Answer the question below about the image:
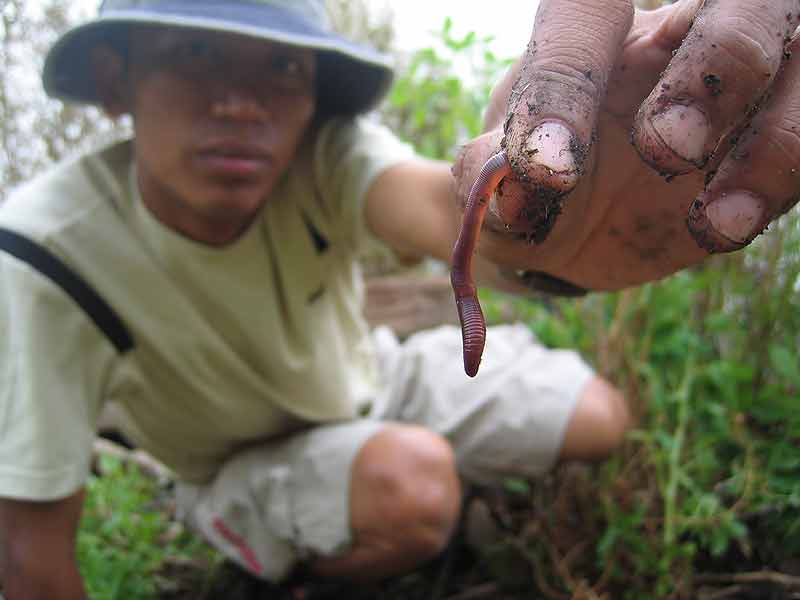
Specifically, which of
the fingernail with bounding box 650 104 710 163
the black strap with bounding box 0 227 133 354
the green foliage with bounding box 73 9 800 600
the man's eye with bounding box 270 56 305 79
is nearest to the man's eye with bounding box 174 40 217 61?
the man's eye with bounding box 270 56 305 79

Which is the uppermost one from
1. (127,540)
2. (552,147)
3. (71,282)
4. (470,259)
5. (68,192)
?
(552,147)

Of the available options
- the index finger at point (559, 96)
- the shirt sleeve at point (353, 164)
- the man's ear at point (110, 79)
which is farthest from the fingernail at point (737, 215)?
the man's ear at point (110, 79)

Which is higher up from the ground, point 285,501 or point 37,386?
point 37,386

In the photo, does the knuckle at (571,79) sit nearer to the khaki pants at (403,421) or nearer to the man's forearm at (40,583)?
the khaki pants at (403,421)

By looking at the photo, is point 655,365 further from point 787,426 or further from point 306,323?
point 306,323

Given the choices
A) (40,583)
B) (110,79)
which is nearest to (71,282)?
(110,79)

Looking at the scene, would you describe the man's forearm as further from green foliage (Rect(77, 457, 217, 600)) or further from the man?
green foliage (Rect(77, 457, 217, 600))

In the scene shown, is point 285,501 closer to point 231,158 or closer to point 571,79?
point 231,158
